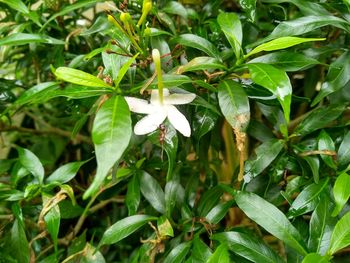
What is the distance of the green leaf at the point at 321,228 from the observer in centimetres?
52

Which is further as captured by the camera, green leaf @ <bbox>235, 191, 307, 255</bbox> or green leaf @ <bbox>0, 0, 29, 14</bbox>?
green leaf @ <bbox>0, 0, 29, 14</bbox>

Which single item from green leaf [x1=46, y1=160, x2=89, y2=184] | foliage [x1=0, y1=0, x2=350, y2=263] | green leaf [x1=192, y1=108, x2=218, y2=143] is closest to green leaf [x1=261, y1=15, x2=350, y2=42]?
foliage [x1=0, y1=0, x2=350, y2=263]

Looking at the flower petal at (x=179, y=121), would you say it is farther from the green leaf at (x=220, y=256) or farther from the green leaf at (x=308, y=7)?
the green leaf at (x=308, y=7)

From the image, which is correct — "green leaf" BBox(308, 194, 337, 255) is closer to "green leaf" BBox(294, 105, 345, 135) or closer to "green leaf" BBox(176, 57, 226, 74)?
"green leaf" BBox(294, 105, 345, 135)

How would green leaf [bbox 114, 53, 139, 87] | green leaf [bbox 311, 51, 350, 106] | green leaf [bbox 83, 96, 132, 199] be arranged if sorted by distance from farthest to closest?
green leaf [bbox 311, 51, 350, 106] < green leaf [bbox 114, 53, 139, 87] < green leaf [bbox 83, 96, 132, 199]

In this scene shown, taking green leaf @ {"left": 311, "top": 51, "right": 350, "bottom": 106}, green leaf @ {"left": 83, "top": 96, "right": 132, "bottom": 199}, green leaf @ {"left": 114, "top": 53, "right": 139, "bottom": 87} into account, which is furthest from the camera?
green leaf @ {"left": 311, "top": 51, "right": 350, "bottom": 106}

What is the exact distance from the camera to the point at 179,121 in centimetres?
51

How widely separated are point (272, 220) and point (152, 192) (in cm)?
19

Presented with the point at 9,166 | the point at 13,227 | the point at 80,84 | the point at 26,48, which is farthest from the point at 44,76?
the point at 80,84

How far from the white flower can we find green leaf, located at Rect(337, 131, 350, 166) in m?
0.22

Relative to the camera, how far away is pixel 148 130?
0.51m

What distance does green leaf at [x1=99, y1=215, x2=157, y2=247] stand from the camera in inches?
22.4

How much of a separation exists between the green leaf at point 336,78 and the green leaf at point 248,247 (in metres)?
0.20

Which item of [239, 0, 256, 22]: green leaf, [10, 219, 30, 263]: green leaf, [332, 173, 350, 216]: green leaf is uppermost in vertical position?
[239, 0, 256, 22]: green leaf
